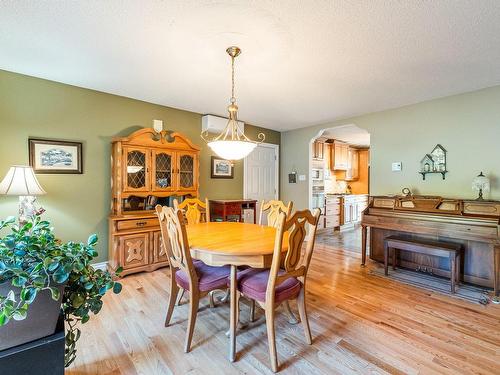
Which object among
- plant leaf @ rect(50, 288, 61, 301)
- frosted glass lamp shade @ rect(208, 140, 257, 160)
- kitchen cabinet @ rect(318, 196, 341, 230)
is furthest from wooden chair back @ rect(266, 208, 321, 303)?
kitchen cabinet @ rect(318, 196, 341, 230)

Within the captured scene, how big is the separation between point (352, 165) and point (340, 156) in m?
0.79

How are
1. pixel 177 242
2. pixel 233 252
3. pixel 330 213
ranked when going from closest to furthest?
pixel 233 252 → pixel 177 242 → pixel 330 213

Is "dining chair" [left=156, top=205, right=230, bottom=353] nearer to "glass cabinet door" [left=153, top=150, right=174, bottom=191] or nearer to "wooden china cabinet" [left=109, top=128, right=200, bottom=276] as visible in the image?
"wooden china cabinet" [left=109, top=128, right=200, bottom=276]

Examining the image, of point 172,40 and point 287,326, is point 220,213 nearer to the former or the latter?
point 287,326

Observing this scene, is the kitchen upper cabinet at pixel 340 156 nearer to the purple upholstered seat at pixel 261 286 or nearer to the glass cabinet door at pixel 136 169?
the glass cabinet door at pixel 136 169

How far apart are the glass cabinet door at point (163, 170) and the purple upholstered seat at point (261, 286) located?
1982 millimetres

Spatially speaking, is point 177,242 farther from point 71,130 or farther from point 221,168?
point 221,168

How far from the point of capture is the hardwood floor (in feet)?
5.42

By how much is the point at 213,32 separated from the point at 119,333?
247 cm

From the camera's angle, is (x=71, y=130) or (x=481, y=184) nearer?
(x=481, y=184)

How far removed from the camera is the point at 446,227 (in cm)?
287

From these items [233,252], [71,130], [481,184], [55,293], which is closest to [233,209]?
[71,130]

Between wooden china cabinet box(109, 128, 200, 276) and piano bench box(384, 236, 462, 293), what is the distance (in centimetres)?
284

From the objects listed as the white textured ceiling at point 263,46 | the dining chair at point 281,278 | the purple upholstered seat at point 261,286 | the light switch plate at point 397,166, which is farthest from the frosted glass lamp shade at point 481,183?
the purple upholstered seat at point 261,286
